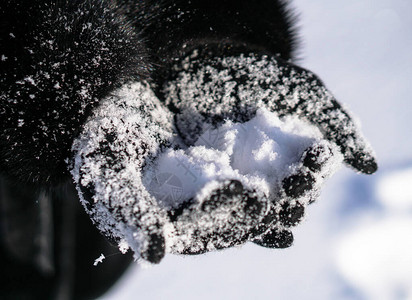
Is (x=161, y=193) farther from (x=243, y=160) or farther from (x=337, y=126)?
(x=337, y=126)

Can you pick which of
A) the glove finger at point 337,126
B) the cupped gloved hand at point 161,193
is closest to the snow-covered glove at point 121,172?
the cupped gloved hand at point 161,193

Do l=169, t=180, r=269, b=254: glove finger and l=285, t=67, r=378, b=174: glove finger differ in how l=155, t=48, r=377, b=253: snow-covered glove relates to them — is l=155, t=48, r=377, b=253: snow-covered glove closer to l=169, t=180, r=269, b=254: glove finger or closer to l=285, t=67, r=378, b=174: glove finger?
l=285, t=67, r=378, b=174: glove finger

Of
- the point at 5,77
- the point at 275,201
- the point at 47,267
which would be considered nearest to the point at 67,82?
the point at 5,77

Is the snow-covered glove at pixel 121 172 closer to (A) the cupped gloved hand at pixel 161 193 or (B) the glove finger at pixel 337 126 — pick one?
(A) the cupped gloved hand at pixel 161 193

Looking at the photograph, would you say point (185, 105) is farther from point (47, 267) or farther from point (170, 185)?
point (47, 267)

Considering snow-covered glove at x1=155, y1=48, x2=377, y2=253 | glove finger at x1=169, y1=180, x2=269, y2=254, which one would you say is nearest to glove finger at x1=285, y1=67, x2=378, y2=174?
snow-covered glove at x1=155, y1=48, x2=377, y2=253

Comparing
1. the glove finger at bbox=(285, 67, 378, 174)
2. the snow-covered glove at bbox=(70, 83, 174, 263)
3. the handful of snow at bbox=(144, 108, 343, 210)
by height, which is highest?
the snow-covered glove at bbox=(70, 83, 174, 263)

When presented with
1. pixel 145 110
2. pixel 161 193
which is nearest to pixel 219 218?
pixel 161 193

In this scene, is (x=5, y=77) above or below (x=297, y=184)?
above
